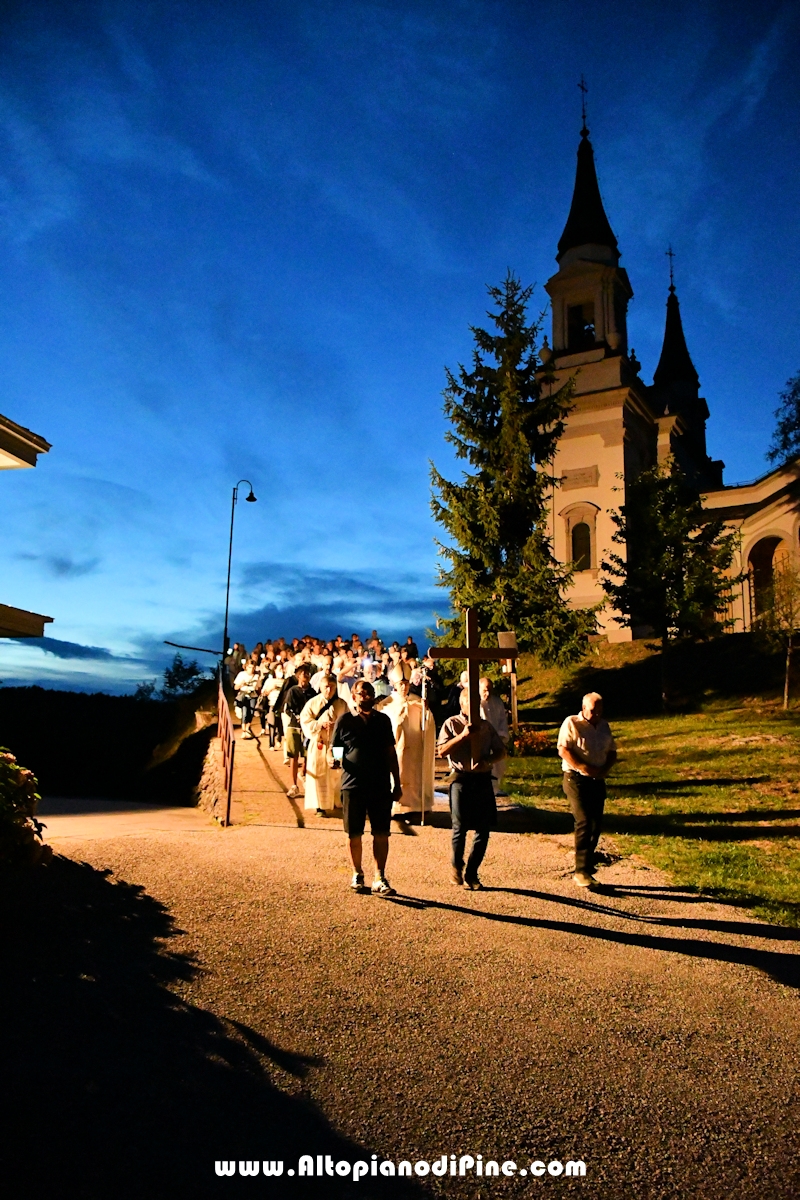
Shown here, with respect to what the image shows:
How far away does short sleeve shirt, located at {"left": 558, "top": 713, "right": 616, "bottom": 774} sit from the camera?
8.61 metres

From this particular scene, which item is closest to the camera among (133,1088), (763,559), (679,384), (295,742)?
(133,1088)

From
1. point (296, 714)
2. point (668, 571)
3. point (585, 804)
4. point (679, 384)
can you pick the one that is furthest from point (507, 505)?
point (679, 384)

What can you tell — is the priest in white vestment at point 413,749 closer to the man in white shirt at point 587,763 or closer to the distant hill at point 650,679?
the man in white shirt at point 587,763

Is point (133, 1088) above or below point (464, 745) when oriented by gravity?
below

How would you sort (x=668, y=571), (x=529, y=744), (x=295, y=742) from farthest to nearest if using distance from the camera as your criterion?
(x=668, y=571), (x=529, y=744), (x=295, y=742)

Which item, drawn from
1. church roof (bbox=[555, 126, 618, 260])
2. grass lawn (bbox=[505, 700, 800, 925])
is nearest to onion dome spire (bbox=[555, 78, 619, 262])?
church roof (bbox=[555, 126, 618, 260])

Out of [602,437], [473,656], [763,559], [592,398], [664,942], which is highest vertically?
[592,398]

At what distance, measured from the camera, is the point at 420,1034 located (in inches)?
206

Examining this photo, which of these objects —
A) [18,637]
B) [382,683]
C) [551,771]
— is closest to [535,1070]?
[18,637]

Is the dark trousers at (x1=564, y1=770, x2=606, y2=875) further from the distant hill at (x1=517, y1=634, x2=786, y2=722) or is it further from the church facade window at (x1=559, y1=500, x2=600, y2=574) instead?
the church facade window at (x1=559, y1=500, x2=600, y2=574)

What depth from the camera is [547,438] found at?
27.2m

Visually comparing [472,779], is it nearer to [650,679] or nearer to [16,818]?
[16,818]

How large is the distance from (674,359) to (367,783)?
188ft

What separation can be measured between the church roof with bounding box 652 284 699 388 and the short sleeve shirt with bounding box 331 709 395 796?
55.8 meters
